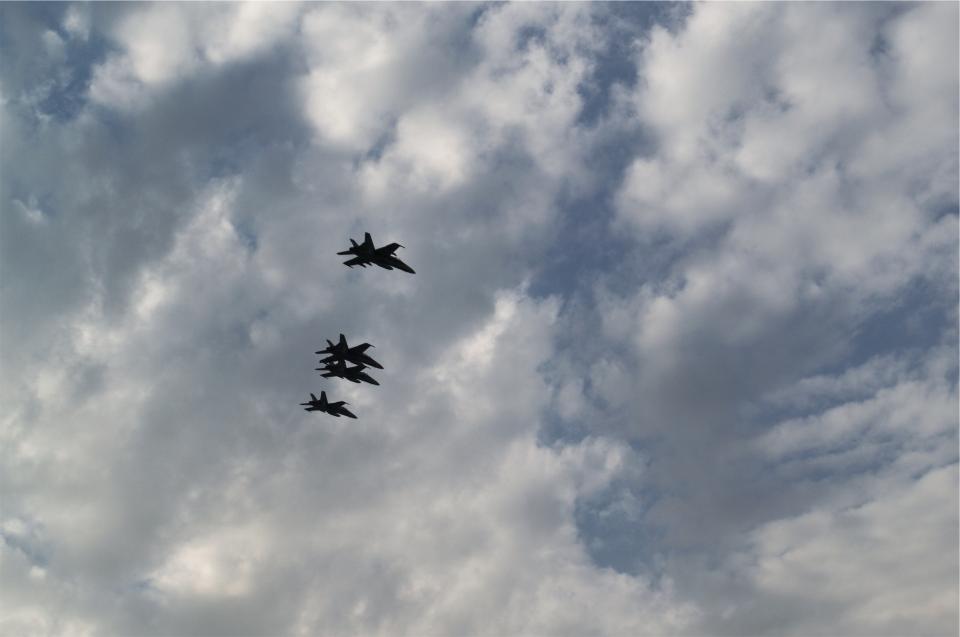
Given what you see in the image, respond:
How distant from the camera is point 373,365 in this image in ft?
462

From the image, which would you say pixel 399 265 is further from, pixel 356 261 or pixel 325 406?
pixel 325 406

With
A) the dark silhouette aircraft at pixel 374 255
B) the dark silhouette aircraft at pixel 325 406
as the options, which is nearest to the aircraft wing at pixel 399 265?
the dark silhouette aircraft at pixel 374 255

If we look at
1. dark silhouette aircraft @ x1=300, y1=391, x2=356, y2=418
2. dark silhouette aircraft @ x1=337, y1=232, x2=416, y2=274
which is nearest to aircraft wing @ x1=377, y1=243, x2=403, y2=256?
dark silhouette aircraft @ x1=337, y1=232, x2=416, y2=274

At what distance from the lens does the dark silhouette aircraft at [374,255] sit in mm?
129000

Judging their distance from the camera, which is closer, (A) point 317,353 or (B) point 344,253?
(B) point 344,253

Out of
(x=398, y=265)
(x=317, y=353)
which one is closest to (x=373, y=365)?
(x=317, y=353)

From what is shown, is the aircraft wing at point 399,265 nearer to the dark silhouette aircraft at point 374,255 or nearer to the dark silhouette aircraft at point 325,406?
the dark silhouette aircraft at point 374,255

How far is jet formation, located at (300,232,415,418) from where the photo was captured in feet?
425

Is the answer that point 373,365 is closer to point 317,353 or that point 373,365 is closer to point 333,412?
point 317,353

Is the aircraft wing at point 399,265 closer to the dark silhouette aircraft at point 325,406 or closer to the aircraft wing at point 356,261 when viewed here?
the aircraft wing at point 356,261

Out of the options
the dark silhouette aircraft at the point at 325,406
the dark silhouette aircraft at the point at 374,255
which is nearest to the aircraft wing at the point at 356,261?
the dark silhouette aircraft at the point at 374,255

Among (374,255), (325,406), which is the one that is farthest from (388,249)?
(325,406)

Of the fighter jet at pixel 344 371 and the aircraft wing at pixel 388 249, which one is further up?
the aircraft wing at pixel 388 249

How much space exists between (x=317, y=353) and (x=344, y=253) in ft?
69.8
